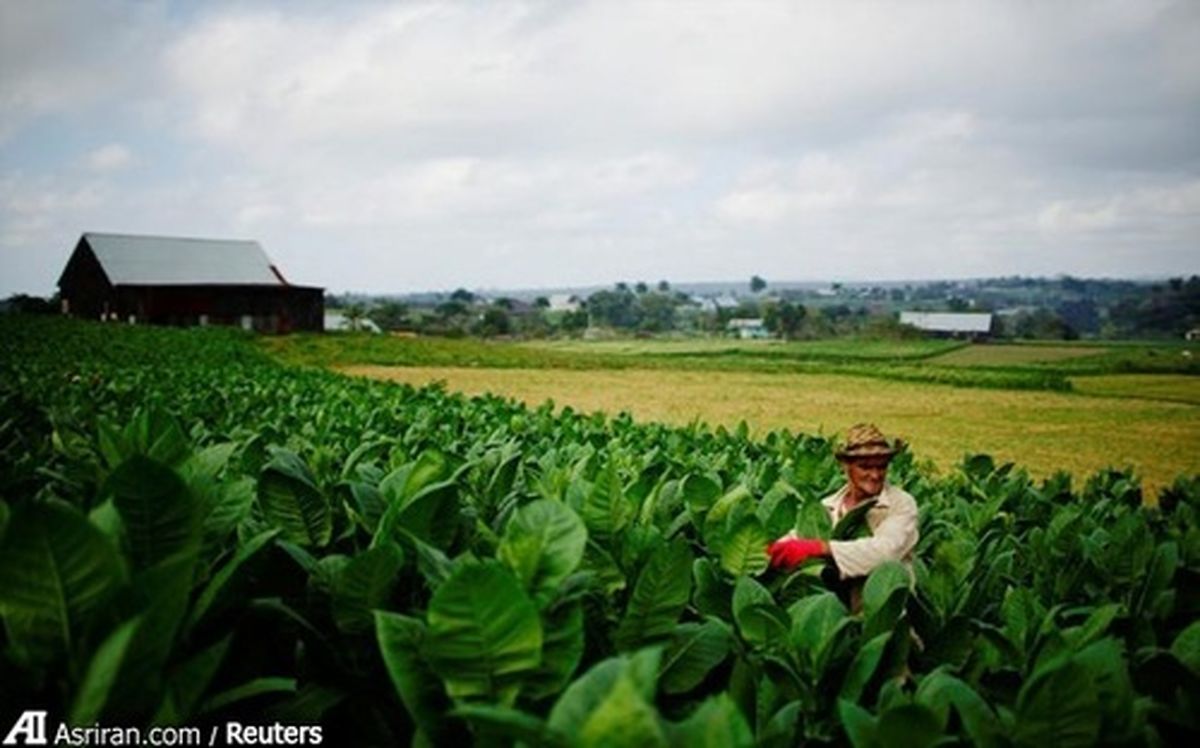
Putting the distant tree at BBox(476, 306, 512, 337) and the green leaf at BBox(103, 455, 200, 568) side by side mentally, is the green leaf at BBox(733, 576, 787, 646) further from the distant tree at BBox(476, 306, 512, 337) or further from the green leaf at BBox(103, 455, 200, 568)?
the distant tree at BBox(476, 306, 512, 337)


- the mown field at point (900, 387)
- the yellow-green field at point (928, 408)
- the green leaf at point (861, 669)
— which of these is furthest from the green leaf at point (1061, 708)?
the mown field at point (900, 387)

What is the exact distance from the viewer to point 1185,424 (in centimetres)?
3503

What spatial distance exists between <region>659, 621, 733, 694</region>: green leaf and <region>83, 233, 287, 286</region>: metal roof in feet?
223

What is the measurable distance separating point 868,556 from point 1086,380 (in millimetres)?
55581

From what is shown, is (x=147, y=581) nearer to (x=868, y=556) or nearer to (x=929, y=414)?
(x=868, y=556)

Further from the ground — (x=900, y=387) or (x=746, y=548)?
(x=746, y=548)

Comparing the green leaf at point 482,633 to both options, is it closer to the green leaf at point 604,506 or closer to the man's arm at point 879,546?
the green leaf at point 604,506

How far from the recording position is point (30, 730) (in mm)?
1114

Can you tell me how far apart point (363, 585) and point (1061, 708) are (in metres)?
1.23

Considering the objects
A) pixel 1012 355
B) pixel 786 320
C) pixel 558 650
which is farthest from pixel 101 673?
pixel 786 320

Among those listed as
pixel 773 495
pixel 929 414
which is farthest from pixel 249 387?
pixel 929 414

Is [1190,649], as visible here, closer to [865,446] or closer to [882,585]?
[882,585]

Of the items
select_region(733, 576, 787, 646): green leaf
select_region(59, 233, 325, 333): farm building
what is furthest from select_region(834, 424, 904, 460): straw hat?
select_region(59, 233, 325, 333): farm building

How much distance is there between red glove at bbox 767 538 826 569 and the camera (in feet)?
8.84
